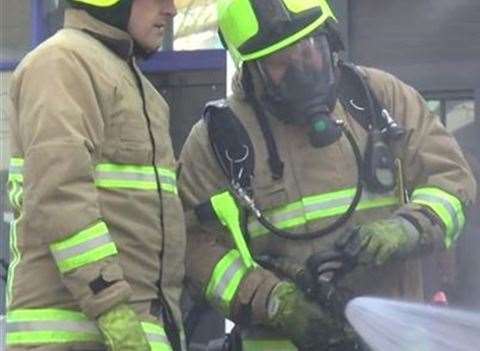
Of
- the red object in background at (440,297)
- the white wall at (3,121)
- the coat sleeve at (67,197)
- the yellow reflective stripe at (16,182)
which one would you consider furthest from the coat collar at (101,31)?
the white wall at (3,121)

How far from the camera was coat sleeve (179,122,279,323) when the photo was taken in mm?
3342

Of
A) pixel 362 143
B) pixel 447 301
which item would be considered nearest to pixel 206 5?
pixel 447 301

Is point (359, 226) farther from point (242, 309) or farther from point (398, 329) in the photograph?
point (398, 329)

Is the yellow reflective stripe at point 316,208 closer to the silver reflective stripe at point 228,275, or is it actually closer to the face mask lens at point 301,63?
the silver reflective stripe at point 228,275

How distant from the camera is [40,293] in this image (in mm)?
2881

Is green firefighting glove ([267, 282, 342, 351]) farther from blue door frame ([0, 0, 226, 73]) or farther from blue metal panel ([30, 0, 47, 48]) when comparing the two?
blue metal panel ([30, 0, 47, 48])

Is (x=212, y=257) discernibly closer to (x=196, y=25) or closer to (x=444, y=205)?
(x=444, y=205)

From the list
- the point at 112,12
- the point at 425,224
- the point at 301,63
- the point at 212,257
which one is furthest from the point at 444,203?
the point at 112,12

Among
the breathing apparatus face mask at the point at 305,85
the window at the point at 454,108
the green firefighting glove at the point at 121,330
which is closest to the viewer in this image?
the green firefighting glove at the point at 121,330

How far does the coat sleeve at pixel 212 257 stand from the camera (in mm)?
3342

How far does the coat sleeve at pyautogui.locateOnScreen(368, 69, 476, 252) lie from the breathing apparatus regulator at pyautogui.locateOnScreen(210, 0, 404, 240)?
79 millimetres

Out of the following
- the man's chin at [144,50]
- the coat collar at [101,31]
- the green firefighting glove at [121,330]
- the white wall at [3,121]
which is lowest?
the white wall at [3,121]

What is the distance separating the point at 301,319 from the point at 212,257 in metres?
0.34

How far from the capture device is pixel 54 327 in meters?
2.88
